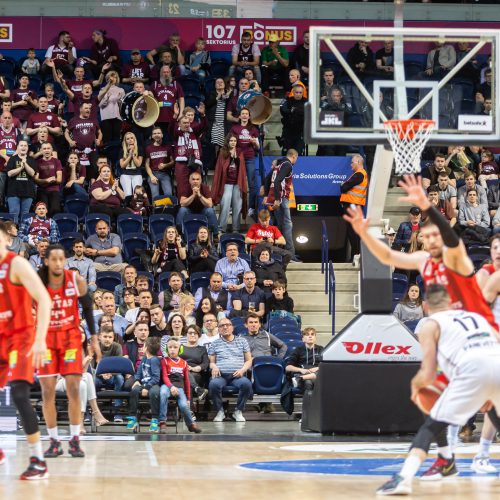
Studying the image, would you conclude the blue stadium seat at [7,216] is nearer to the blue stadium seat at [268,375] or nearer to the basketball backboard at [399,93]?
the blue stadium seat at [268,375]

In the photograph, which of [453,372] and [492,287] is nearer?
[453,372]

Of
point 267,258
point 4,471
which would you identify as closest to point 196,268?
point 267,258

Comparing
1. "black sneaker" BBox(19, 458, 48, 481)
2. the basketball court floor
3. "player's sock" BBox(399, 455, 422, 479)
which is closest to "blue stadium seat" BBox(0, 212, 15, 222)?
the basketball court floor

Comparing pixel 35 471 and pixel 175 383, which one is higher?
pixel 35 471

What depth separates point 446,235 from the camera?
8125 millimetres

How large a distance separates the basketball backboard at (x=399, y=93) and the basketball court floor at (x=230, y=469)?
10.7ft

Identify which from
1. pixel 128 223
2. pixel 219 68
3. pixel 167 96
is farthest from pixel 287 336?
pixel 219 68

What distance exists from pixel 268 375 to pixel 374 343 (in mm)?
2706

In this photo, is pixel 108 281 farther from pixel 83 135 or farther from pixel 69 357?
pixel 69 357

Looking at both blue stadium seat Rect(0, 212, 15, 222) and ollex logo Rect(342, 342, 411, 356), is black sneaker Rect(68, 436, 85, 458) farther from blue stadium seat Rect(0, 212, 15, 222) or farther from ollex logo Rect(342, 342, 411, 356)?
blue stadium seat Rect(0, 212, 15, 222)

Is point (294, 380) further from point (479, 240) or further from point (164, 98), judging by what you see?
point (164, 98)

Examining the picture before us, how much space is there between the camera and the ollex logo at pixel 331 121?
1204 cm

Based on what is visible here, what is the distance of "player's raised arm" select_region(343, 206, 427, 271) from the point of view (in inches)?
335

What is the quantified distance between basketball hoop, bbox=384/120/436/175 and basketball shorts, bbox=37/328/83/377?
3923 mm
